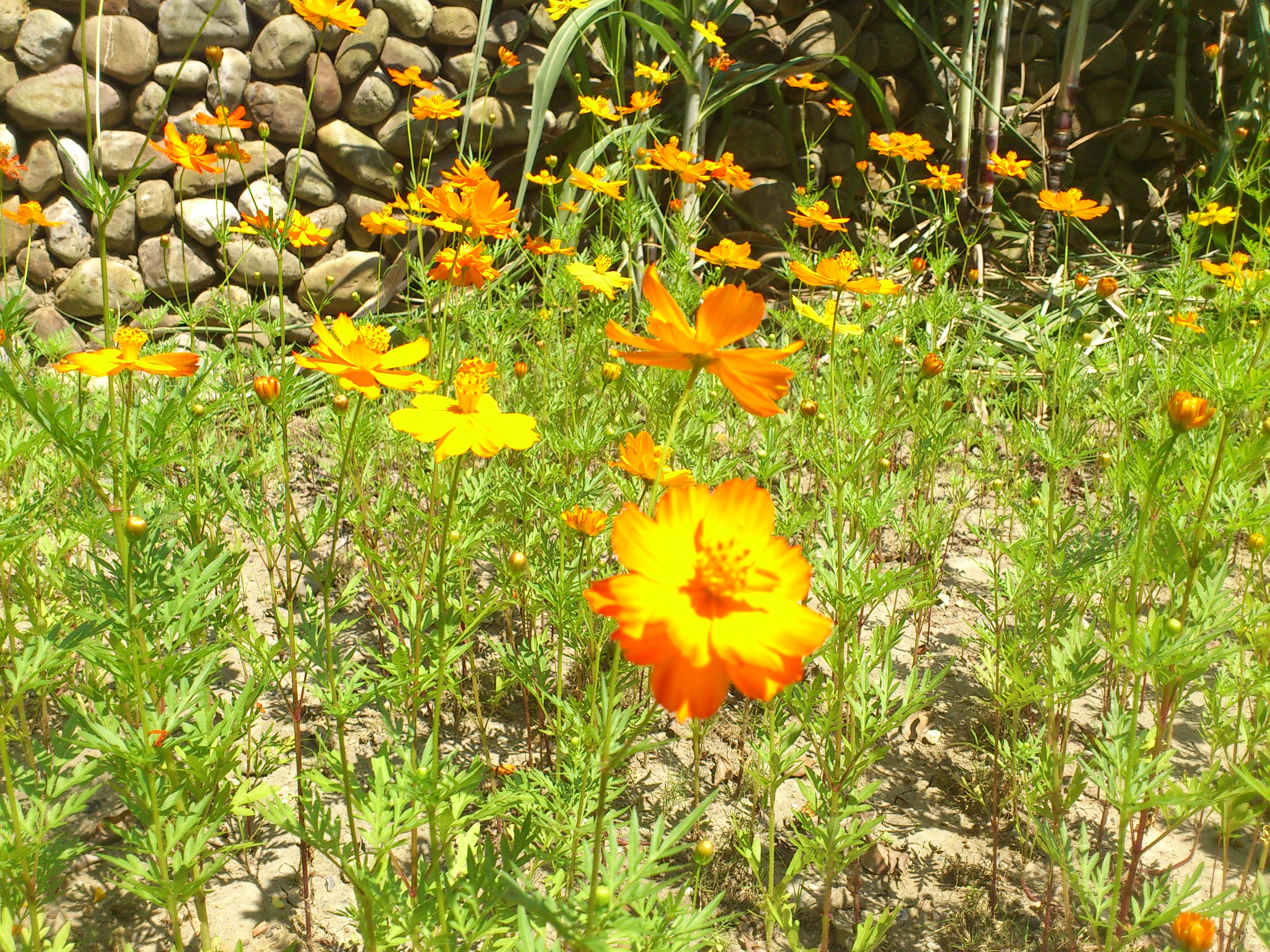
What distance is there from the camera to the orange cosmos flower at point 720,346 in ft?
2.22

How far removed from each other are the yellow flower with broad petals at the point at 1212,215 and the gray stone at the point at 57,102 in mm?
3830

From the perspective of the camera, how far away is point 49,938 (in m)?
1.21

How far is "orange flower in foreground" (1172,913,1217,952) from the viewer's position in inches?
35.3

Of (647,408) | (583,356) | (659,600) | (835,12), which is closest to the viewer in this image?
(659,600)

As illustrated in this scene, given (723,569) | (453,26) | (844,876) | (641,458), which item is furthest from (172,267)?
(723,569)

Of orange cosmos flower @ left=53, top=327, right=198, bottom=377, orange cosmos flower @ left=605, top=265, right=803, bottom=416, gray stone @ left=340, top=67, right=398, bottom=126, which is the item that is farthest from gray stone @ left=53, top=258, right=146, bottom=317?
orange cosmos flower @ left=605, top=265, right=803, bottom=416

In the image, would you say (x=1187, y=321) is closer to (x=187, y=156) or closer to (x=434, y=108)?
(x=434, y=108)

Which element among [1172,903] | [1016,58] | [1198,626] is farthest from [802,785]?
[1016,58]

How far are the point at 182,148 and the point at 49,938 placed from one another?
4.71ft

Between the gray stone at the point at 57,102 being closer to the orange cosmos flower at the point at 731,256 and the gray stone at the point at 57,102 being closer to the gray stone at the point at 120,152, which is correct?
the gray stone at the point at 120,152

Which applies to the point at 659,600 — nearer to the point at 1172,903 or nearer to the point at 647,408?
the point at 1172,903

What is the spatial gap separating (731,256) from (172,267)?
105 inches

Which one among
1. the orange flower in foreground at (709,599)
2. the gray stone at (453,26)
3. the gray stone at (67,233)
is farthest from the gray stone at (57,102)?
the orange flower in foreground at (709,599)

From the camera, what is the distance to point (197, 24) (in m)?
3.36
